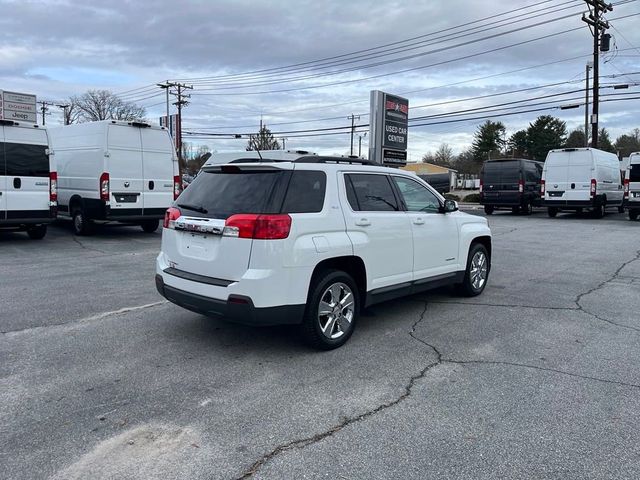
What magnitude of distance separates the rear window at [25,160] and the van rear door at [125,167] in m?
1.35

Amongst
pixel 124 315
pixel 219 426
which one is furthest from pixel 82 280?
pixel 219 426

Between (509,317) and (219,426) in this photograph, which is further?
(509,317)

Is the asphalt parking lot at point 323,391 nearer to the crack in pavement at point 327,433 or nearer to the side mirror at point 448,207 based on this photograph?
the crack in pavement at point 327,433

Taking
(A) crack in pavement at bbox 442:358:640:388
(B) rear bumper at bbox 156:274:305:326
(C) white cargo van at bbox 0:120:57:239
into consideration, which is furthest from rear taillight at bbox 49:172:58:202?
(A) crack in pavement at bbox 442:358:640:388

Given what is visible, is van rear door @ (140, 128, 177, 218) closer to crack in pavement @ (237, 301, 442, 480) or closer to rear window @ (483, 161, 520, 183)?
crack in pavement @ (237, 301, 442, 480)

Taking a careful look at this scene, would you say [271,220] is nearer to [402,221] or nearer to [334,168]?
[334,168]

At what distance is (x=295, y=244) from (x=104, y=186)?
925 centimetres

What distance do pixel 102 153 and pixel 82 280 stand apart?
5226 mm

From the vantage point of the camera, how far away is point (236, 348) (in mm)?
4891

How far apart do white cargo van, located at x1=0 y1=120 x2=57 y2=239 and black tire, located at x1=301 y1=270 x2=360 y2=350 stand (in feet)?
30.6

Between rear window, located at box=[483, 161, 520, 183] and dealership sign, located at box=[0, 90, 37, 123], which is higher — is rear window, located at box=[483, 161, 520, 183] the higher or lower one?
the lower one

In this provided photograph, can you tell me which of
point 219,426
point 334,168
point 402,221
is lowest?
point 219,426

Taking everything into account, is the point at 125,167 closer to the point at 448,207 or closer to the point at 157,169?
the point at 157,169

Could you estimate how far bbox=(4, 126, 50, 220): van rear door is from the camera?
1112 cm
